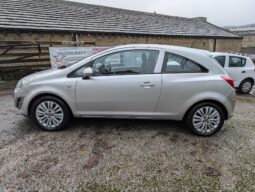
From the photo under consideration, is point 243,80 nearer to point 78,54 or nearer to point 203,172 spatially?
point 203,172

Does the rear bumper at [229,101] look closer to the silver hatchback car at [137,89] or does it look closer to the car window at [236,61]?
the silver hatchback car at [137,89]

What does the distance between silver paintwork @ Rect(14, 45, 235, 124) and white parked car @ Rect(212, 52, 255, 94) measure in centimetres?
441

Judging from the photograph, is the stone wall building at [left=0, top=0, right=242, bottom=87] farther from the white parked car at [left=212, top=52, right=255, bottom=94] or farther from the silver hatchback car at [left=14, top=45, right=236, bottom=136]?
the white parked car at [left=212, top=52, right=255, bottom=94]

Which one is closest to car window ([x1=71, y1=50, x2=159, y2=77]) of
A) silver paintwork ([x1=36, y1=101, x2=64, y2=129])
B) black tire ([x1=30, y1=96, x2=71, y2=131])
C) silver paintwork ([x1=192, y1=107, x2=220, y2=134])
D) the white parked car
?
black tire ([x1=30, y1=96, x2=71, y2=131])

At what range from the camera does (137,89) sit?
11.7ft

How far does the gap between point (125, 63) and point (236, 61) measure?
5916 mm

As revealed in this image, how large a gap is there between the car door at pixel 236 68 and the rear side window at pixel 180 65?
4.71 meters

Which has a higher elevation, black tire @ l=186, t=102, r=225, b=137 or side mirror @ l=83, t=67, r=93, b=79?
side mirror @ l=83, t=67, r=93, b=79

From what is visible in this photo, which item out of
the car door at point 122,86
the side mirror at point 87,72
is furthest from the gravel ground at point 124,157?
the side mirror at point 87,72

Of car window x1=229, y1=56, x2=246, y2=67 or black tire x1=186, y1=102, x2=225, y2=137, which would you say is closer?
black tire x1=186, y1=102, x2=225, y2=137

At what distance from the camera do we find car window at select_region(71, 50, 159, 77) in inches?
143

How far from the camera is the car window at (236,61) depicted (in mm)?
7641

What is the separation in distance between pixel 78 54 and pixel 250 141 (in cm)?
775

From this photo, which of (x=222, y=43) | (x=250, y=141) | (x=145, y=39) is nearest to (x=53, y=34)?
(x=145, y=39)
